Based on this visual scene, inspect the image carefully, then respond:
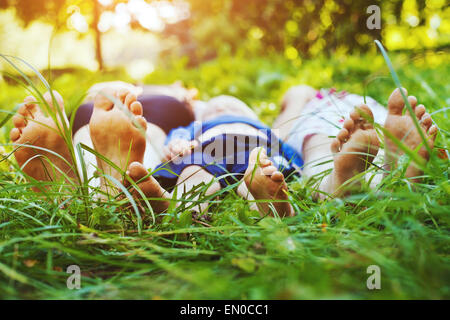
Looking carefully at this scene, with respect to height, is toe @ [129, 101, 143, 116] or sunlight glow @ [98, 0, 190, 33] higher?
sunlight glow @ [98, 0, 190, 33]

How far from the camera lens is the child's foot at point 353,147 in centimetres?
88

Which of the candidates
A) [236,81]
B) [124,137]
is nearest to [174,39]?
[236,81]

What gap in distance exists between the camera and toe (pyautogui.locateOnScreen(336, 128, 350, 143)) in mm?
895

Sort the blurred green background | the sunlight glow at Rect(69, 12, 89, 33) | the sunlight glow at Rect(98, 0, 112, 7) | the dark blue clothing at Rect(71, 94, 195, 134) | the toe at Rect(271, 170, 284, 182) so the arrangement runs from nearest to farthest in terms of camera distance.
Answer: the toe at Rect(271, 170, 284, 182), the sunlight glow at Rect(69, 12, 89, 33), the dark blue clothing at Rect(71, 94, 195, 134), the blurred green background, the sunlight glow at Rect(98, 0, 112, 7)

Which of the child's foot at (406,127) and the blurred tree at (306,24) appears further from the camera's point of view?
the blurred tree at (306,24)

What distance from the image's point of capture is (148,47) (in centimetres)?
840

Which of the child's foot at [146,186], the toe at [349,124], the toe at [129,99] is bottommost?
the child's foot at [146,186]

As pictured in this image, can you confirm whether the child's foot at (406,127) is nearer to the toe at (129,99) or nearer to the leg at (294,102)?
the toe at (129,99)

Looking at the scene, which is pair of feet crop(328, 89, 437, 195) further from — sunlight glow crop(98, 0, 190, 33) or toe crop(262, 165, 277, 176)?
sunlight glow crop(98, 0, 190, 33)

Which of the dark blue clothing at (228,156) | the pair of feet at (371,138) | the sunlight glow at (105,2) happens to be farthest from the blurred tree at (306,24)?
the pair of feet at (371,138)

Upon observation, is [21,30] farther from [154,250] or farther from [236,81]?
[154,250]

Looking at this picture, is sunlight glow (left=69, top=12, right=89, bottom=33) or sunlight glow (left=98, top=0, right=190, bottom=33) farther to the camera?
sunlight glow (left=98, top=0, right=190, bottom=33)

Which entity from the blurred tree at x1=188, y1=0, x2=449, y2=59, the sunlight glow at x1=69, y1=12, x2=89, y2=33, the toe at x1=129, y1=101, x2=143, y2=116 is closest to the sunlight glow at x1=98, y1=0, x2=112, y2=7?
the blurred tree at x1=188, y1=0, x2=449, y2=59

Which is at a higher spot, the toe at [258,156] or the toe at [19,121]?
the toe at [19,121]
